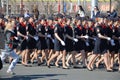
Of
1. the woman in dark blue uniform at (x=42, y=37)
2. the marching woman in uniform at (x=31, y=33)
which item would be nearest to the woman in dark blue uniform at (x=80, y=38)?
the woman in dark blue uniform at (x=42, y=37)

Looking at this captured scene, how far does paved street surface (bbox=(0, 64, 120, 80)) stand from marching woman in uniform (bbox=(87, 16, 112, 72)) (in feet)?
0.94

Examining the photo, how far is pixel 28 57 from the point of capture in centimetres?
1723

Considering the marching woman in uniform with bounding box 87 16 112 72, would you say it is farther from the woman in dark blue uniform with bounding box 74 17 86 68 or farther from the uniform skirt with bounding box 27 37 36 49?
the uniform skirt with bounding box 27 37 36 49

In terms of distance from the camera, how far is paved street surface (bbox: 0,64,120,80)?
14.1 m

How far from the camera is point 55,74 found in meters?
14.9

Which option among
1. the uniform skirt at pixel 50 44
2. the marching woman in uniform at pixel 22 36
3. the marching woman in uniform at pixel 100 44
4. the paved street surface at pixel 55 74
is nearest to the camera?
the paved street surface at pixel 55 74

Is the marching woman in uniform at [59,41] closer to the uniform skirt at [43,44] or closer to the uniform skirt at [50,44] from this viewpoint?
the uniform skirt at [50,44]

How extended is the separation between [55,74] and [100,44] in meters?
2.14

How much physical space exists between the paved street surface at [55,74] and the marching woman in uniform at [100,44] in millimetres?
286

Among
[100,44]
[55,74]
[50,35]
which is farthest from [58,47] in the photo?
[55,74]

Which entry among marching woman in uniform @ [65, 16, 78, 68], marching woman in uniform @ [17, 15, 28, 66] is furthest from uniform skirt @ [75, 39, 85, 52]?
marching woman in uniform @ [17, 15, 28, 66]

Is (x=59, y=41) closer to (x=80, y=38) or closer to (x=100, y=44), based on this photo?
(x=80, y=38)

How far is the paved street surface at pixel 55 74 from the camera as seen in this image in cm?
1415

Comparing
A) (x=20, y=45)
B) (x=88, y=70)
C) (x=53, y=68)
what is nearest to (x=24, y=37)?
(x=20, y=45)
